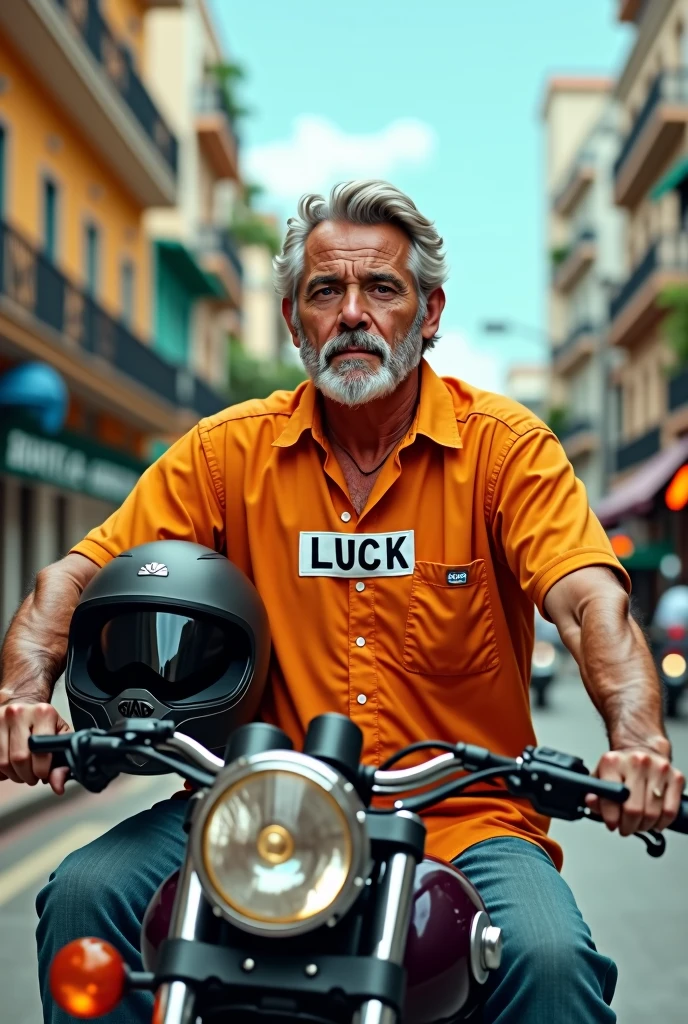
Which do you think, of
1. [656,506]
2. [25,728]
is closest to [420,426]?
[25,728]

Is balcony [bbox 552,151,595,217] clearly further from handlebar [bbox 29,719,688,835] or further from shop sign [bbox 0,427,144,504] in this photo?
handlebar [bbox 29,719,688,835]

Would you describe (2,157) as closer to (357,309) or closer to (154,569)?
(357,309)

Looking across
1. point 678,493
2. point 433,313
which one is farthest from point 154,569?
point 678,493

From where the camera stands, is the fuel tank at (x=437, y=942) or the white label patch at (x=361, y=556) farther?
the white label patch at (x=361, y=556)

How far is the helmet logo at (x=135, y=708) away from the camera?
2146mm

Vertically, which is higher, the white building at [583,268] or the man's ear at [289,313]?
the white building at [583,268]

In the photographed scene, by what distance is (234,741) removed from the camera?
5.81 ft

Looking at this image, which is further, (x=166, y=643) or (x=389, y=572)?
(x=389, y=572)

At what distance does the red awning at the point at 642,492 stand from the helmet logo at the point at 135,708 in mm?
21446

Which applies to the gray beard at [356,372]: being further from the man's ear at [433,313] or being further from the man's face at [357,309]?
the man's ear at [433,313]

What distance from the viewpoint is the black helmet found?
7.09 feet

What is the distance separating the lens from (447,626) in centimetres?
264

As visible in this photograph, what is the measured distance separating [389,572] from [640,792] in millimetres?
896

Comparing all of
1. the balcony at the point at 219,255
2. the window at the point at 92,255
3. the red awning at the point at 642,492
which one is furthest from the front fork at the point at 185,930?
the balcony at the point at 219,255
